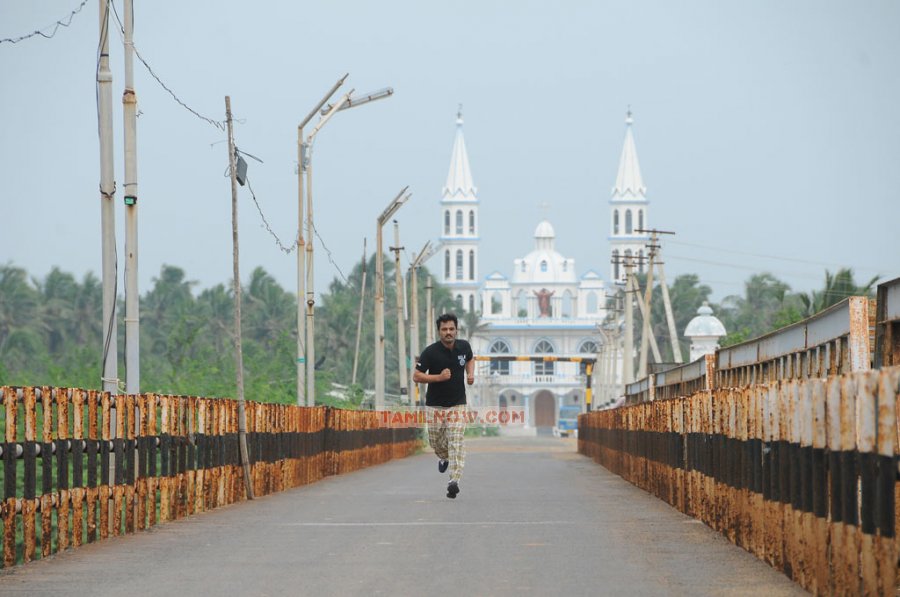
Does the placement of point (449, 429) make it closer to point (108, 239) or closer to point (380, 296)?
point (108, 239)

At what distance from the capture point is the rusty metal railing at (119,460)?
12414mm

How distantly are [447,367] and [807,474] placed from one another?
7.33 metres

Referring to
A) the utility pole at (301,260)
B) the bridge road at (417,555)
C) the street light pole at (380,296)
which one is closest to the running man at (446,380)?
the bridge road at (417,555)

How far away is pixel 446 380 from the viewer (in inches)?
681

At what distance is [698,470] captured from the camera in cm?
1622

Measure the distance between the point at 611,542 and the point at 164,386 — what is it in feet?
188

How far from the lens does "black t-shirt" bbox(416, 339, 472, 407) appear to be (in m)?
17.2

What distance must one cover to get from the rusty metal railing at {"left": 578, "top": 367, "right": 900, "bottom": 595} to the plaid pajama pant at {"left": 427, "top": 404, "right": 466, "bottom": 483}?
2.36 metres

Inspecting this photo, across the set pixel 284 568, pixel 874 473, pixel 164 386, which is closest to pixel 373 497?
pixel 284 568

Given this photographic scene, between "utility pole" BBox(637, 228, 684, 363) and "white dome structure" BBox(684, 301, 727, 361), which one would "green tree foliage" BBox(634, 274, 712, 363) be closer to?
"utility pole" BBox(637, 228, 684, 363)

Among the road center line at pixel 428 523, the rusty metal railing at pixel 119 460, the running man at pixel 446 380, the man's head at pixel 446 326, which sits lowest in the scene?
the road center line at pixel 428 523

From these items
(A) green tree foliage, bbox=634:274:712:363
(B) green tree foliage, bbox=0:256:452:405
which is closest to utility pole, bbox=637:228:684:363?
(B) green tree foliage, bbox=0:256:452:405

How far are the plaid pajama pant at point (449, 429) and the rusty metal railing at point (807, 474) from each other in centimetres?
236

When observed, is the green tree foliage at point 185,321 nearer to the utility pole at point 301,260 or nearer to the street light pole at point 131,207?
the utility pole at point 301,260
